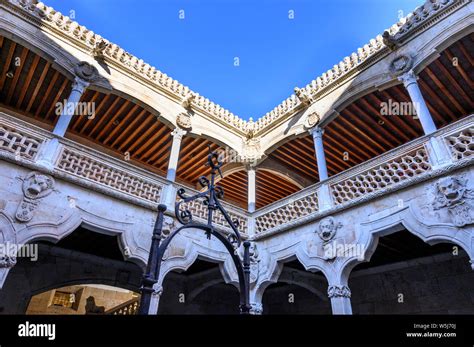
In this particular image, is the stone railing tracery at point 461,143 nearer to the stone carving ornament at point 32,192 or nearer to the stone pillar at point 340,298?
the stone pillar at point 340,298

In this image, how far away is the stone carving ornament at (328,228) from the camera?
6.13m

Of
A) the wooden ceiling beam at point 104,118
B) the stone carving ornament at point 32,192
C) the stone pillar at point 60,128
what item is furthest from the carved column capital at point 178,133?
the stone carving ornament at point 32,192

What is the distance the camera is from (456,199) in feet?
15.2

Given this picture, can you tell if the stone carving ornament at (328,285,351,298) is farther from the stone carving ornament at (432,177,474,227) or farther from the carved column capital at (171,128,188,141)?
the carved column capital at (171,128,188,141)

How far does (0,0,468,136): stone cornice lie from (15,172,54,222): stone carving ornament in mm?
3663

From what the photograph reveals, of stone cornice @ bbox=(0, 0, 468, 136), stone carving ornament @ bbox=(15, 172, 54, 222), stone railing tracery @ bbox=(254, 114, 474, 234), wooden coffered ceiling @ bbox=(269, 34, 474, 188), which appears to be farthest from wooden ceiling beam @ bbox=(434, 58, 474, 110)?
stone carving ornament @ bbox=(15, 172, 54, 222)

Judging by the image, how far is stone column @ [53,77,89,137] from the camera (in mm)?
6125

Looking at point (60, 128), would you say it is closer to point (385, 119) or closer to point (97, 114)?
point (97, 114)

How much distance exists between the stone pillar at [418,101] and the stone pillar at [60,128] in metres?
6.98

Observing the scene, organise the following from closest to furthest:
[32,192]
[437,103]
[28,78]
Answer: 1. [32,192]
2. [28,78]
3. [437,103]

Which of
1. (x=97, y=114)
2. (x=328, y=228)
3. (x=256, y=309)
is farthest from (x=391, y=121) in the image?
(x=97, y=114)

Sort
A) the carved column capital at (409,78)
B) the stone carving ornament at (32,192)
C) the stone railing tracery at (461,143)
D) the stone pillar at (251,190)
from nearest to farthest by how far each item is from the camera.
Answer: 1. the stone carving ornament at (32,192)
2. the stone railing tracery at (461,143)
3. the carved column capital at (409,78)
4. the stone pillar at (251,190)

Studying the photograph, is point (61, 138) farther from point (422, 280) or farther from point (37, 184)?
point (422, 280)

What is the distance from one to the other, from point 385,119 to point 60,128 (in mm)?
8135
